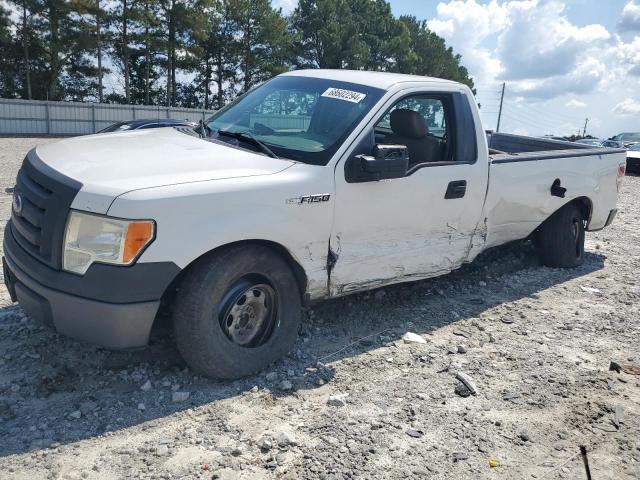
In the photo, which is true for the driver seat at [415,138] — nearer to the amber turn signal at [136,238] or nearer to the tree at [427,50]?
the amber turn signal at [136,238]

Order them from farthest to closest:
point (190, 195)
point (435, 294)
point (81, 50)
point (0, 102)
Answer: point (81, 50) < point (0, 102) < point (435, 294) < point (190, 195)

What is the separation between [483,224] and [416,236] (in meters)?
0.91

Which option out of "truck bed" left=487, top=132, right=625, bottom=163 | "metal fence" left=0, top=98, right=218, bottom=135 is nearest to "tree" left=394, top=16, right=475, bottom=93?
"metal fence" left=0, top=98, right=218, bottom=135

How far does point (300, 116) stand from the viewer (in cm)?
439

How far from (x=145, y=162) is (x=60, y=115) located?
2995 cm

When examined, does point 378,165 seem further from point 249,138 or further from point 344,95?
point 249,138

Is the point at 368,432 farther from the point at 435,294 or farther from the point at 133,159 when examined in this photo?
the point at 435,294

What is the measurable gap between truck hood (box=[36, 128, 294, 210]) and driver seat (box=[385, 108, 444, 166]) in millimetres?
1321

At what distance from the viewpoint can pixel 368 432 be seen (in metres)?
3.22

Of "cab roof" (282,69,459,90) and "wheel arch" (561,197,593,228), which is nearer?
"cab roof" (282,69,459,90)

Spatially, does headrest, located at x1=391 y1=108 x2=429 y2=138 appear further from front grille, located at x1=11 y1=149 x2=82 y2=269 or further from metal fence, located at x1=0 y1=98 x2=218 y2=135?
metal fence, located at x1=0 y1=98 x2=218 y2=135

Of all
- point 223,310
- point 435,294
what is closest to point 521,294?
point 435,294

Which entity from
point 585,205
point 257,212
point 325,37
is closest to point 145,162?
point 257,212

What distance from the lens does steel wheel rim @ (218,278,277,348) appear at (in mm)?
3508
